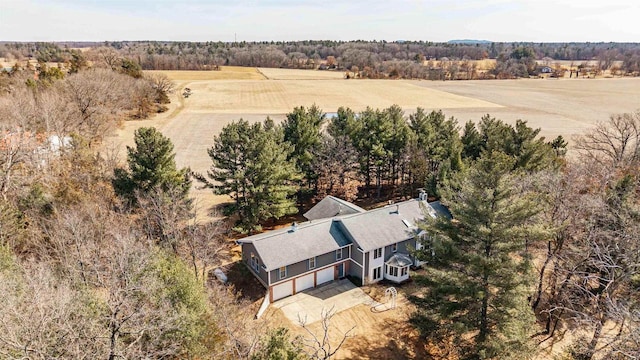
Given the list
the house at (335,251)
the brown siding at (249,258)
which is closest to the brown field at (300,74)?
the house at (335,251)

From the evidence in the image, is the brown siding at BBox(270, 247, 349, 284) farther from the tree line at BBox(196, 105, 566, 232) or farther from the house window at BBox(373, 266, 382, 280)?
the tree line at BBox(196, 105, 566, 232)

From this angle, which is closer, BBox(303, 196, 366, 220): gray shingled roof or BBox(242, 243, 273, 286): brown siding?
BBox(242, 243, 273, 286): brown siding

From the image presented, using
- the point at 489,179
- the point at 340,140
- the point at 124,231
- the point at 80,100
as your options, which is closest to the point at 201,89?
the point at 80,100

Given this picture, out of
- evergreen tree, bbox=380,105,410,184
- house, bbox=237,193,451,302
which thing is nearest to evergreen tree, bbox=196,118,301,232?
house, bbox=237,193,451,302

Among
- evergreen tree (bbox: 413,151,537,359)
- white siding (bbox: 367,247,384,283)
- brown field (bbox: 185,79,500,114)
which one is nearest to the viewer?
evergreen tree (bbox: 413,151,537,359)

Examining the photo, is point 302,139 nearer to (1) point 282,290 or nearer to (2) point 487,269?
(1) point 282,290

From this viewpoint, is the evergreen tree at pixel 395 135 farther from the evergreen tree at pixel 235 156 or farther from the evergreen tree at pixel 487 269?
the evergreen tree at pixel 487 269

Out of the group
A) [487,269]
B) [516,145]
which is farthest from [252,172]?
[516,145]

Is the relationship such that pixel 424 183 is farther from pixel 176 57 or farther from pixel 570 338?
pixel 176 57
